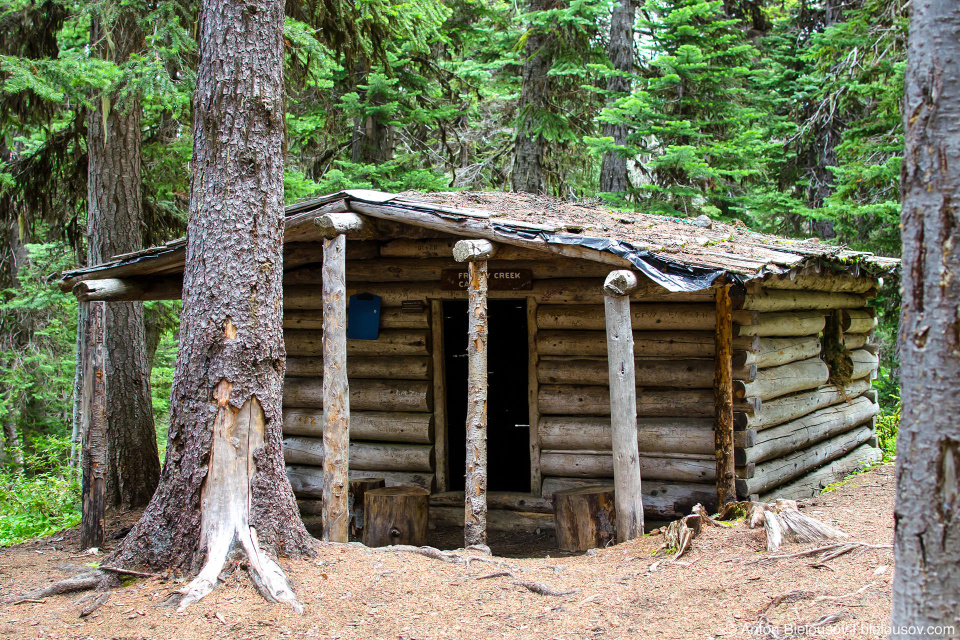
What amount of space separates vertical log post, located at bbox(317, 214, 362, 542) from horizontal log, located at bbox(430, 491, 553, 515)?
1.95m

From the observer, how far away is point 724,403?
715 centimetres

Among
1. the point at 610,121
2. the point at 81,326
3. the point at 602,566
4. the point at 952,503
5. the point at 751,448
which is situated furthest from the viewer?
the point at 610,121

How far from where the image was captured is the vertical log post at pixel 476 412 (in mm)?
6395

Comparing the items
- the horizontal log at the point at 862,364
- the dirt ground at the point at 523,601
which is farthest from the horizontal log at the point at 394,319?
the horizontal log at the point at 862,364

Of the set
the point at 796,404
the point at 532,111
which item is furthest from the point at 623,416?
the point at 532,111

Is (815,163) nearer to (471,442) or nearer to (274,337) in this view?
(471,442)

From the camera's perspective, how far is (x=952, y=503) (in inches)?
100

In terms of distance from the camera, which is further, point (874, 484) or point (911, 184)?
point (874, 484)

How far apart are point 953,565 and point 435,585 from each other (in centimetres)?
340

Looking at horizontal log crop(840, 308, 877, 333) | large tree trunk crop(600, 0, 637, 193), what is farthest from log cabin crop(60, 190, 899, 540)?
large tree trunk crop(600, 0, 637, 193)

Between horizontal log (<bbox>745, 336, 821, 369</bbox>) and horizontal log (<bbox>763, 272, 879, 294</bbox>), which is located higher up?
horizontal log (<bbox>763, 272, 879, 294</bbox>)

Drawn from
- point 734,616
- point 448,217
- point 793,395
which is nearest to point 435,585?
point 734,616

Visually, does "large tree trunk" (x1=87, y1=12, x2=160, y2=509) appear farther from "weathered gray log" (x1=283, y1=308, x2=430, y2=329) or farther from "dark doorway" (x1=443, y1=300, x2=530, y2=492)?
"dark doorway" (x1=443, y1=300, x2=530, y2=492)

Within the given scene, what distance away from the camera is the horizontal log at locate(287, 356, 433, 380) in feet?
27.6
